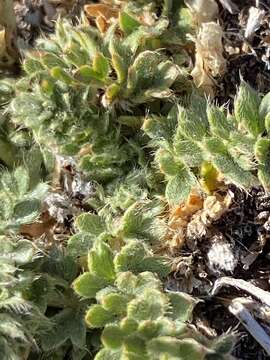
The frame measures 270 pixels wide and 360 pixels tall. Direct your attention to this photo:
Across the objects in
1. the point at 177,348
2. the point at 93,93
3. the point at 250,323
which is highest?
the point at 93,93

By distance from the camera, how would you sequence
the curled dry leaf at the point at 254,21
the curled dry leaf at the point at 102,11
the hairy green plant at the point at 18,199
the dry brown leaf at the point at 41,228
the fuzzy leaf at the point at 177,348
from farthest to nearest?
the curled dry leaf at the point at 102,11 < the curled dry leaf at the point at 254,21 < the dry brown leaf at the point at 41,228 < the hairy green plant at the point at 18,199 < the fuzzy leaf at the point at 177,348

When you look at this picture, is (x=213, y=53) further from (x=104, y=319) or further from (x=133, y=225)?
(x=104, y=319)

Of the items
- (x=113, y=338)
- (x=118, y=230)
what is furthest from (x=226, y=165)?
(x=113, y=338)

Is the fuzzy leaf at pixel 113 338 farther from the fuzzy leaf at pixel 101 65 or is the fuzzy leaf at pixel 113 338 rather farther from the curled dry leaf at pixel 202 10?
the curled dry leaf at pixel 202 10

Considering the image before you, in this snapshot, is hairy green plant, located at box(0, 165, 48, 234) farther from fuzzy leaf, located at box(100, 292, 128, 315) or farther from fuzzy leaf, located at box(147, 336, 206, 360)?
fuzzy leaf, located at box(147, 336, 206, 360)

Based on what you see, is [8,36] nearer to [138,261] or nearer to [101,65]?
[101,65]

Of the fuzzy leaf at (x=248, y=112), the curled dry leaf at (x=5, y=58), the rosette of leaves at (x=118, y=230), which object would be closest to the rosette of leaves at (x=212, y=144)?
the fuzzy leaf at (x=248, y=112)
